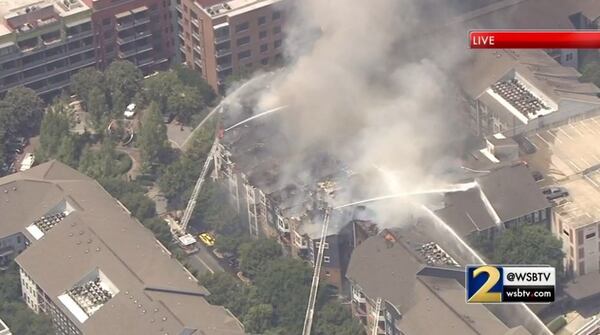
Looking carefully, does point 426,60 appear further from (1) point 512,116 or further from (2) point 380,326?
(2) point 380,326

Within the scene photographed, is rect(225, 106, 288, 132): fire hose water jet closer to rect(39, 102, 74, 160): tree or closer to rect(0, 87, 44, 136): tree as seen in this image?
rect(39, 102, 74, 160): tree

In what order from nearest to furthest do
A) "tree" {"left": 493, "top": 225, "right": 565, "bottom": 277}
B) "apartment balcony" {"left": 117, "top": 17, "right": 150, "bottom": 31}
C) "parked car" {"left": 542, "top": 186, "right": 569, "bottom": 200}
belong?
"tree" {"left": 493, "top": 225, "right": 565, "bottom": 277}
"parked car" {"left": 542, "top": 186, "right": 569, "bottom": 200}
"apartment balcony" {"left": 117, "top": 17, "right": 150, "bottom": 31}

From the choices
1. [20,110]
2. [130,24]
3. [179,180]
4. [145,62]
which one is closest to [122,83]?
[130,24]

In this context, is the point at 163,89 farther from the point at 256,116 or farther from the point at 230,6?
the point at 256,116

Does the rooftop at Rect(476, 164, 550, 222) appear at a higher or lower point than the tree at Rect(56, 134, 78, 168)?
higher

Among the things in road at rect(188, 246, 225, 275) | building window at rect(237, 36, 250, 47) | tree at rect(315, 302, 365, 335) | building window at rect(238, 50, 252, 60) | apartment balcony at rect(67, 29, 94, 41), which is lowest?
road at rect(188, 246, 225, 275)

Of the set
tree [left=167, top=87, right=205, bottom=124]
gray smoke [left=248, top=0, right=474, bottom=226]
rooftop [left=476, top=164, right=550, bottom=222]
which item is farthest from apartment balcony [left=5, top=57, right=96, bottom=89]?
rooftop [left=476, top=164, right=550, bottom=222]

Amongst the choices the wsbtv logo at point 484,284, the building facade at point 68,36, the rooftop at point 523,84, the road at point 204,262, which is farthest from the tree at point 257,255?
the wsbtv logo at point 484,284

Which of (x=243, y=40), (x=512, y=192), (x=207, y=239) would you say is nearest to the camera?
(x=512, y=192)
